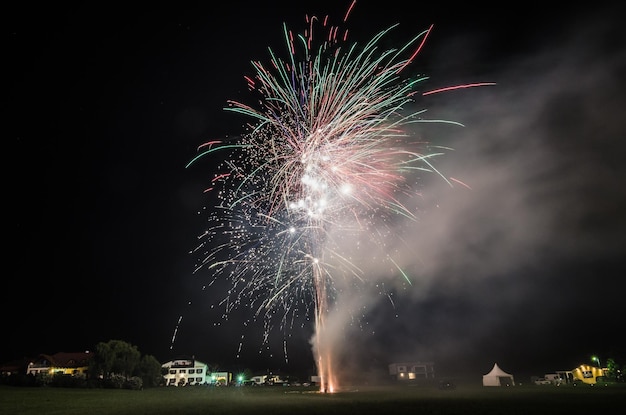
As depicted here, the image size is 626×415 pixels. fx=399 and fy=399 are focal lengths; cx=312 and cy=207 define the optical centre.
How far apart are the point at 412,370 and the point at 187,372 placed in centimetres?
5421

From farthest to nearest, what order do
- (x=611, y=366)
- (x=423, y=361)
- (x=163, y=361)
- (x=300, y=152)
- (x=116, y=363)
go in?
(x=163, y=361) → (x=423, y=361) → (x=611, y=366) → (x=116, y=363) → (x=300, y=152)

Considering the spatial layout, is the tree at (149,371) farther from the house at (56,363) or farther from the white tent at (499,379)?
the white tent at (499,379)

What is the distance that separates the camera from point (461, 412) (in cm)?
1964

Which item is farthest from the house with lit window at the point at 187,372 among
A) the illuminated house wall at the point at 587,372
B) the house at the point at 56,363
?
the illuminated house wall at the point at 587,372

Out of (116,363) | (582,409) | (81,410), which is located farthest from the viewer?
(116,363)

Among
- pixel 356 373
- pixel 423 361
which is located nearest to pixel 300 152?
pixel 356 373

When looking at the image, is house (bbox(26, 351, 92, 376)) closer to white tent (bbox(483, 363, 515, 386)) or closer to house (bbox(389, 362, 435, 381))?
house (bbox(389, 362, 435, 381))

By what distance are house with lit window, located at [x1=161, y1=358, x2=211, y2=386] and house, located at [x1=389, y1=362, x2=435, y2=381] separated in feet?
152

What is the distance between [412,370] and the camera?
82.3 metres

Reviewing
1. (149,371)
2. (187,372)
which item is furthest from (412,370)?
A: (187,372)

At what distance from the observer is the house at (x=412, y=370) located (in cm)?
8093

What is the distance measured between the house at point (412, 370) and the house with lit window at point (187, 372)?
46201 mm

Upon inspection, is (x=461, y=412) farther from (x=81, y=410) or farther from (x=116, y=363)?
(x=116, y=363)

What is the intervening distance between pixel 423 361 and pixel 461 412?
7121cm
